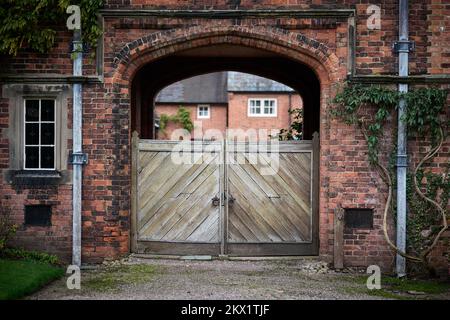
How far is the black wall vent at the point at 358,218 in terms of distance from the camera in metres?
9.83

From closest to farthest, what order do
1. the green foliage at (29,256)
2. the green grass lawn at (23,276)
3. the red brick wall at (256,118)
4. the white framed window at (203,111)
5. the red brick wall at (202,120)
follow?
the green grass lawn at (23,276) → the green foliage at (29,256) → the red brick wall at (256,118) → the red brick wall at (202,120) → the white framed window at (203,111)

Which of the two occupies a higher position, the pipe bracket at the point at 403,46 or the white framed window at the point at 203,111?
the white framed window at the point at 203,111

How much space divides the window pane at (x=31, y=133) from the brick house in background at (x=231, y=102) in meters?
23.5

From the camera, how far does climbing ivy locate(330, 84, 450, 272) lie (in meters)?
9.53

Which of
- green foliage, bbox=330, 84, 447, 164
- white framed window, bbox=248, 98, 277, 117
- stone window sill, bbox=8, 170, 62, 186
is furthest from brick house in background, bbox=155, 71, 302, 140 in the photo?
stone window sill, bbox=8, 170, 62, 186

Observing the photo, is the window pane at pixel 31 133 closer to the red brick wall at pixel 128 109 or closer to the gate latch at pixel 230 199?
the red brick wall at pixel 128 109

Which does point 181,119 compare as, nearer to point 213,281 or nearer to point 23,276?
point 213,281

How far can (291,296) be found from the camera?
7.97 metres

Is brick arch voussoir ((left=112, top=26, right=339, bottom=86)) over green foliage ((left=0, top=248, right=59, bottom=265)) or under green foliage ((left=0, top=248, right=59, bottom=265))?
over

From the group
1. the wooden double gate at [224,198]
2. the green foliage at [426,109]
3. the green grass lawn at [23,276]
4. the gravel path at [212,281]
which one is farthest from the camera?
the wooden double gate at [224,198]

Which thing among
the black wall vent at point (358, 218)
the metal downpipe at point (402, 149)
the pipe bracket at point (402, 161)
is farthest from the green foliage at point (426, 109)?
the black wall vent at point (358, 218)

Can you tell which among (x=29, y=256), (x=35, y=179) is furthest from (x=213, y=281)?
(x=35, y=179)

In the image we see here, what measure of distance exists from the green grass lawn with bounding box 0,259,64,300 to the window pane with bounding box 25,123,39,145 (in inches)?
81.4

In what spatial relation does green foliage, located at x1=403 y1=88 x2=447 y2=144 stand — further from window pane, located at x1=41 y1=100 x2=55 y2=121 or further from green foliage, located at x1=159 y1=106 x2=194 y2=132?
green foliage, located at x1=159 y1=106 x2=194 y2=132
